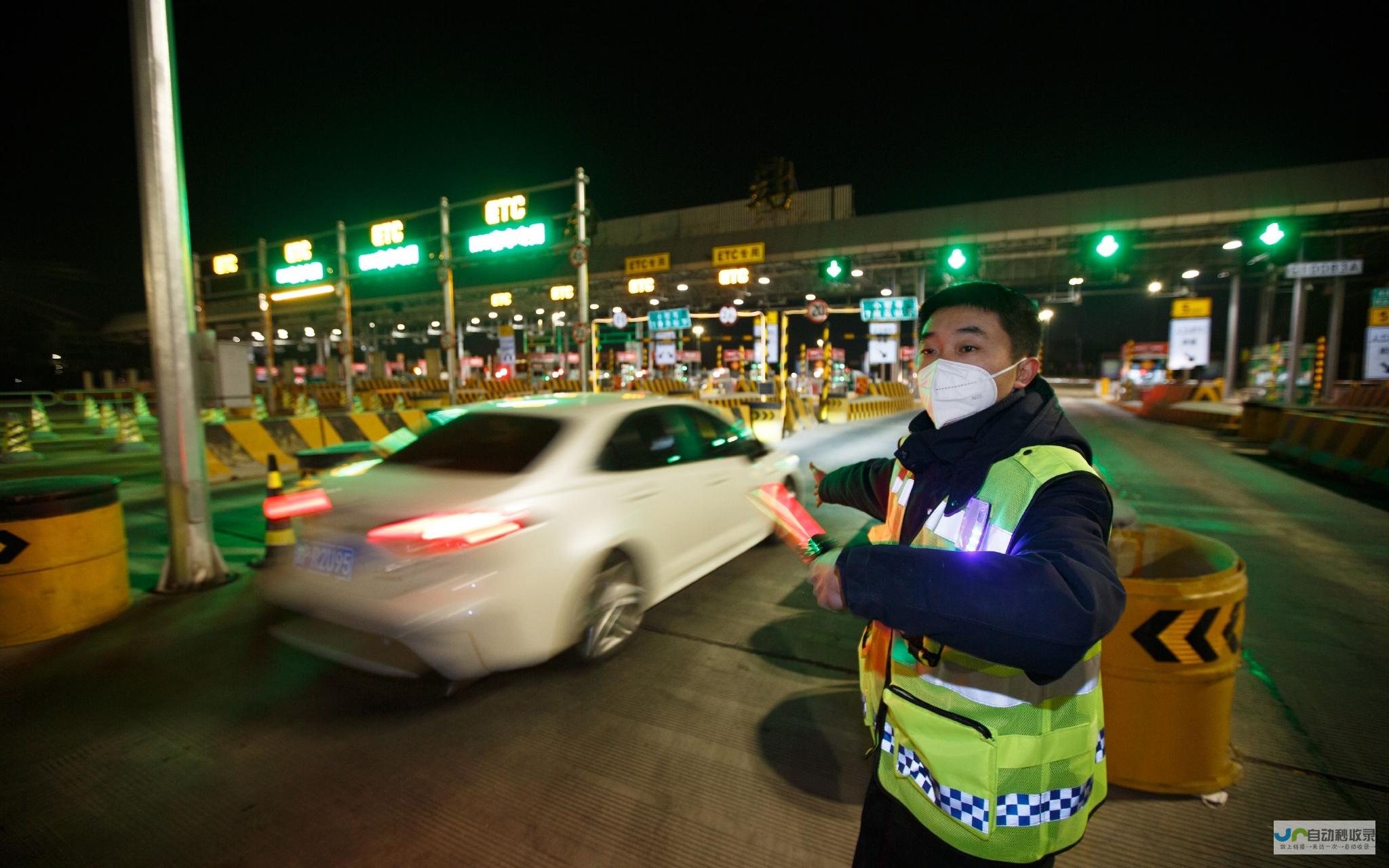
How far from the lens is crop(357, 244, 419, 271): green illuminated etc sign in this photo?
18.1 meters

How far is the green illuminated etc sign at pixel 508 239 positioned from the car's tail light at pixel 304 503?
13276mm

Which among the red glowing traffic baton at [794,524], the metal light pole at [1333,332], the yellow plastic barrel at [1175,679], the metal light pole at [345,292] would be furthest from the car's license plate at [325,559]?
the metal light pole at [1333,332]

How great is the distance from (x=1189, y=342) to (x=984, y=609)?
3883 cm

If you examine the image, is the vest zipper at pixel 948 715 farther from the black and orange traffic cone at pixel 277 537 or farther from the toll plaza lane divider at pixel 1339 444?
the toll plaza lane divider at pixel 1339 444

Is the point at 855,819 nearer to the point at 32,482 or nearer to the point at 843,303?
the point at 32,482

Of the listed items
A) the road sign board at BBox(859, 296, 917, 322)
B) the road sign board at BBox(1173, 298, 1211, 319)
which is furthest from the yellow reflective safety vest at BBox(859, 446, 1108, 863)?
the road sign board at BBox(1173, 298, 1211, 319)

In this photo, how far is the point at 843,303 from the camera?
172ft

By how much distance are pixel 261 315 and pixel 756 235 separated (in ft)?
111

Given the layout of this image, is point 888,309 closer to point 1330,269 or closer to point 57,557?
point 1330,269

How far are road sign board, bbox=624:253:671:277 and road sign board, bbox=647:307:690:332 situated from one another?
7.73 m

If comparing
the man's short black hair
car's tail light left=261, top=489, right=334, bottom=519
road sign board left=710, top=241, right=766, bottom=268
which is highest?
road sign board left=710, top=241, right=766, bottom=268

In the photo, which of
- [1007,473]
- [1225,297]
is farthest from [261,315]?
[1225,297]

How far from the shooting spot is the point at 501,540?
9.95 feet

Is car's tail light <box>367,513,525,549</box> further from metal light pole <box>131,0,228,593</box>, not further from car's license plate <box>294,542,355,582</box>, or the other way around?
metal light pole <box>131,0,228,593</box>
